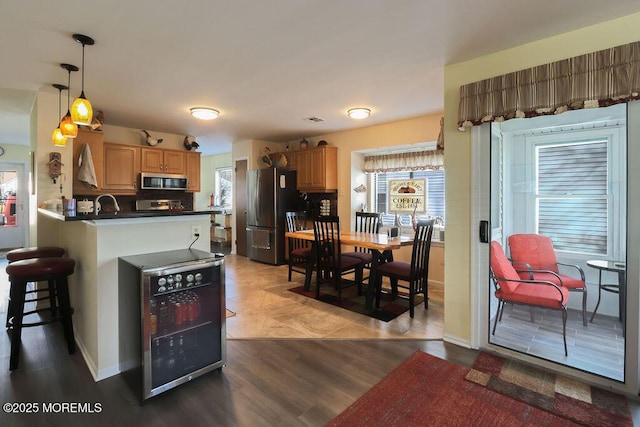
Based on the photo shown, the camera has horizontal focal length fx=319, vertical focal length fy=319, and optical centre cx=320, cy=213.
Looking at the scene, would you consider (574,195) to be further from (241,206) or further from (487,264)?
(241,206)

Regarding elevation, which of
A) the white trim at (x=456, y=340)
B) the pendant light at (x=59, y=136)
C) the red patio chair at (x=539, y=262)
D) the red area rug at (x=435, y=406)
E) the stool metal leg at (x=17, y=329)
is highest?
the pendant light at (x=59, y=136)

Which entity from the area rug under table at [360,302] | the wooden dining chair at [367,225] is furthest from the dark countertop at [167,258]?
the wooden dining chair at [367,225]

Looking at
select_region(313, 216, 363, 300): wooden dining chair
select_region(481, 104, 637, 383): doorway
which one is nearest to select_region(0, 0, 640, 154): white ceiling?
select_region(481, 104, 637, 383): doorway

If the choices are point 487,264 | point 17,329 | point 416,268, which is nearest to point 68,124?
point 17,329

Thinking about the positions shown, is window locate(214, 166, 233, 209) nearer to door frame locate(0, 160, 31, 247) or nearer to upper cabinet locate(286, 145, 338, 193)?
upper cabinet locate(286, 145, 338, 193)

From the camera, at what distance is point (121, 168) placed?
489 centimetres

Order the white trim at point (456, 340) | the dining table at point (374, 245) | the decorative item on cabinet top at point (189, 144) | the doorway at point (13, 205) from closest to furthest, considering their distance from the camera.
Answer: the white trim at point (456, 340) → the dining table at point (374, 245) → the decorative item on cabinet top at point (189, 144) → the doorway at point (13, 205)

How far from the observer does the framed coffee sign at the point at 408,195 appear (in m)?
4.88

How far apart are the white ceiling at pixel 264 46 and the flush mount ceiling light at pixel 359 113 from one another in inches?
8.2

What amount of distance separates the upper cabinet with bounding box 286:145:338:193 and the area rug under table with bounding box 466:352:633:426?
370 cm

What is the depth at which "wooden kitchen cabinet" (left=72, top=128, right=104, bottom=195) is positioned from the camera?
4176mm

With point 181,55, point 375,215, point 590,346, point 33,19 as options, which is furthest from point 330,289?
point 33,19

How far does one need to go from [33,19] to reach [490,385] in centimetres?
391

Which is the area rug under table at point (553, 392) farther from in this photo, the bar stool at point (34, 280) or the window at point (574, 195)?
the bar stool at point (34, 280)
